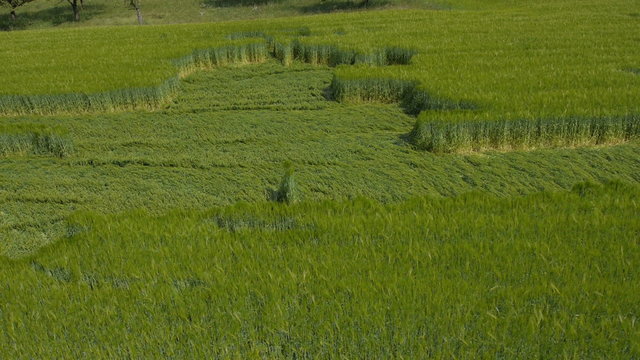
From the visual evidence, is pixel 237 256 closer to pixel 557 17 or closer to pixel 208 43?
pixel 208 43

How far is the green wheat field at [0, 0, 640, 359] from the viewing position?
2.85m

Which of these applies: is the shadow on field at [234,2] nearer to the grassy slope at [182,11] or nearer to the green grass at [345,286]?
the grassy slope at [182,11]

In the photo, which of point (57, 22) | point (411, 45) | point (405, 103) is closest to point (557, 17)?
point (411, 45)

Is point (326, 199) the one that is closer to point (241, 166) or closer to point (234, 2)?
point (241, 166)

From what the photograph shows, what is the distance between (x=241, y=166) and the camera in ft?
22.3

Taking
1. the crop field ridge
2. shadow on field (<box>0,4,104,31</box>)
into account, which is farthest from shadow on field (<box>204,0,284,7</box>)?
the crop field ridge

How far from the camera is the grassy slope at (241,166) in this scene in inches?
234

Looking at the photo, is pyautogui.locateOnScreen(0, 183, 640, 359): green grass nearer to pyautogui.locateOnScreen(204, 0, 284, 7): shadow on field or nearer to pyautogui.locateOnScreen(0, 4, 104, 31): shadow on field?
pyautogui.locateOnScreen(204, 0, 284, 7): shadow on field

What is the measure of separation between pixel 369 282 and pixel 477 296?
0.78 metres

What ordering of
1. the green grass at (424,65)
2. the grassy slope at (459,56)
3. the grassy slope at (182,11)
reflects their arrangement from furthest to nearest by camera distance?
1. the grassy slope at (182,11)
2. the grassy slope at (459,56)
3. the green grass at (424,65)

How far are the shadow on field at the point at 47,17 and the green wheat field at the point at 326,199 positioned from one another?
84.9 ft

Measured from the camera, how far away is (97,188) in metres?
6.27

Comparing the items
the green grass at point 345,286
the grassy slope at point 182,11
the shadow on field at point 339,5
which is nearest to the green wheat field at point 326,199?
the green grass at point 345,286

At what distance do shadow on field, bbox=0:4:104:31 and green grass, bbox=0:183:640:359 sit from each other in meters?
39.7
